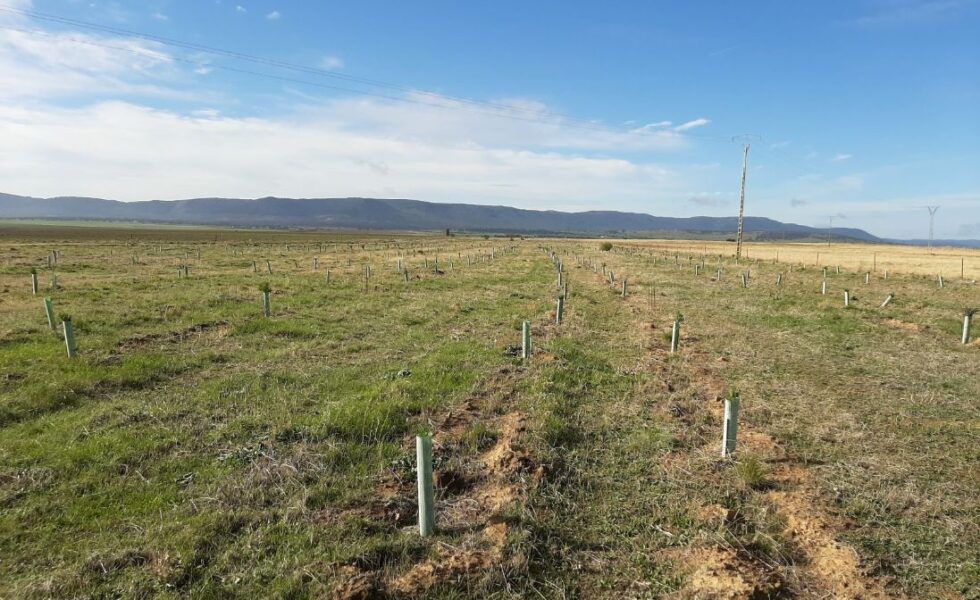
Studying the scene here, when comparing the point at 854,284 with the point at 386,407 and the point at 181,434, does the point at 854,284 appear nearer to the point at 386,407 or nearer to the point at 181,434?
the point at 386,407

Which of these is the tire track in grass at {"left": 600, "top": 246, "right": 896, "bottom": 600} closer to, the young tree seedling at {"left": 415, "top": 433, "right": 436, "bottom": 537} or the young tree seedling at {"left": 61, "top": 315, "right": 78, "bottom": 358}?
the young tree seedling at {"left": 415, "top": 433, "right": 436, "bottom": 537}

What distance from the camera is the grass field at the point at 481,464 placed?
4.76m

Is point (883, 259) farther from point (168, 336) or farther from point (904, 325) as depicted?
point (168, 336)

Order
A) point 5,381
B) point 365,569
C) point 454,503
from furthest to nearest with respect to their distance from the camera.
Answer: point 5,381
point 454,503
point 365,569

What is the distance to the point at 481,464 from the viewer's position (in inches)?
269

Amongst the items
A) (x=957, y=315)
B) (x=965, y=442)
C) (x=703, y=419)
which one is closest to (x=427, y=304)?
(x=703, y=419)

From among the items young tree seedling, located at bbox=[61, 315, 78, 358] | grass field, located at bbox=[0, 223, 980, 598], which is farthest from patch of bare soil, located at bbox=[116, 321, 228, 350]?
young tree seedling, located at bbox=[61, 315, 78, 358]

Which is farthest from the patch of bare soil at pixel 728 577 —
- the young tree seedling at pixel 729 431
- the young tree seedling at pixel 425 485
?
the young tree seedling at pixel 425 485

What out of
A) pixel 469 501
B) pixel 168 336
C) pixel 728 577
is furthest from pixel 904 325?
pixel 168 336

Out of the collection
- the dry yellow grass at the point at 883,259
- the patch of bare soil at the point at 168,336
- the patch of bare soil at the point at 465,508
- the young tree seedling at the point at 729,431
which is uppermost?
the dry yellow grass at the point at 883,259

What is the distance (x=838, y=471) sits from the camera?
6.86 metres

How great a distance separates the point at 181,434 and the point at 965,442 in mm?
11998

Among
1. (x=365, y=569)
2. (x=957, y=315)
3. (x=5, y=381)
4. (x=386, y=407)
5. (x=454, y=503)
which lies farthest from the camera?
(x=957, y=315)

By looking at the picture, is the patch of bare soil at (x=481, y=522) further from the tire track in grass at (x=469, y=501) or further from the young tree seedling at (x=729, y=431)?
the young tree seedling at (x=729, y=431)
